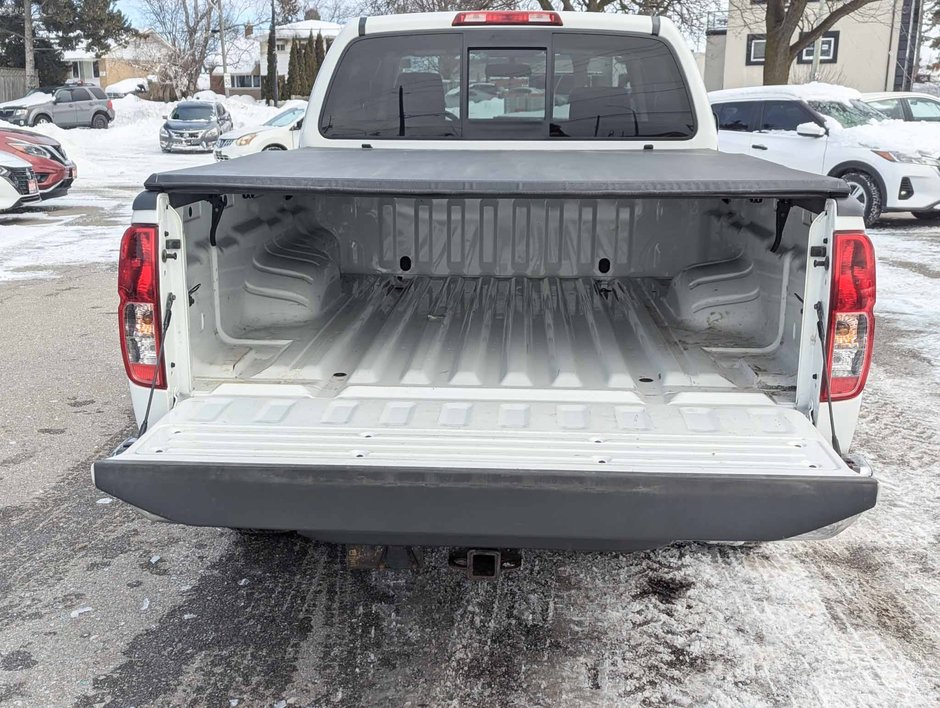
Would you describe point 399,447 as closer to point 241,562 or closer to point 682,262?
point 241,562

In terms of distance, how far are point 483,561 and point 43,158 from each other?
13511 mm

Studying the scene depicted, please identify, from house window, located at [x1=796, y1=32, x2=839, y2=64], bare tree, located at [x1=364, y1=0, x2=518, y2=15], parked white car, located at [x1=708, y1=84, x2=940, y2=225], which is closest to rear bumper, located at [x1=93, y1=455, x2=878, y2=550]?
parked white car, located at [x1=708, y1=84, x2=940, y2=225]

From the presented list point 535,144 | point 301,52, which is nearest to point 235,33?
point 301,52

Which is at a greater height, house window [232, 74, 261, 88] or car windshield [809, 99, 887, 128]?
house window [232, 74, 261, 88]

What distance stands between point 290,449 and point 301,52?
170 ft

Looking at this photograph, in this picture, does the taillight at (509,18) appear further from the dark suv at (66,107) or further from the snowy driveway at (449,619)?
the dark suv at (66,107)

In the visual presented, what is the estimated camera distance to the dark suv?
111 ft

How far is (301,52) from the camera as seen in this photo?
166ft

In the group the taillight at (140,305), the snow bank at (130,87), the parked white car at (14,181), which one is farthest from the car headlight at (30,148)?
the snow bank at (130,87)

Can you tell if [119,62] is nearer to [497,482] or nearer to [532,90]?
[532,90]

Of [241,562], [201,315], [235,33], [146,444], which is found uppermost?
[235,33]

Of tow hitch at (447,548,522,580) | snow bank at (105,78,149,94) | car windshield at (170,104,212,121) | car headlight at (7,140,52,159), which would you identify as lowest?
tow hitch at (447,548,522,580)

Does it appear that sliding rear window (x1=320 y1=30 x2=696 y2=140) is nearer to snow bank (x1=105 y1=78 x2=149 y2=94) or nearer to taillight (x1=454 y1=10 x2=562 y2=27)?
taillight (x1=454 y1=10 x2=562 y2=27)

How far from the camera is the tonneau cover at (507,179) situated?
2.61m
